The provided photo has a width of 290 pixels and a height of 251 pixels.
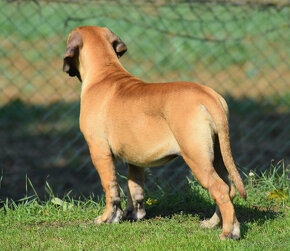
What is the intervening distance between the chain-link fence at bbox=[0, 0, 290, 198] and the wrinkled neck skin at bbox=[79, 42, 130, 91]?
3.35ft

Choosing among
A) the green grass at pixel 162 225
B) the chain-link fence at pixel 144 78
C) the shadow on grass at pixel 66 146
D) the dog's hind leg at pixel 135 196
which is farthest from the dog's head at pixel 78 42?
the shadow on grass at pixel 66 146

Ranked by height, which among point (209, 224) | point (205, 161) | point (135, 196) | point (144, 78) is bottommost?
point (144, 78)

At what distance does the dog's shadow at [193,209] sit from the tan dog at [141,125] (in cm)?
37

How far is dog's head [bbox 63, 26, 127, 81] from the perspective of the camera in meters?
5.14

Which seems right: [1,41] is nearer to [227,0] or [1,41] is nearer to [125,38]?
[125,38]

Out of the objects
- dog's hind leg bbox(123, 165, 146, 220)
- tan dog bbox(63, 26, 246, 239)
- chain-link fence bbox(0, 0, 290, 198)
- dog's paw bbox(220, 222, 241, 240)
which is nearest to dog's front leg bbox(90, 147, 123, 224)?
tan dog bbox(63, 26, 246, 239)

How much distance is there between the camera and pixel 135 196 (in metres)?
5.02

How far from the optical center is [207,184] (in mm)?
4086

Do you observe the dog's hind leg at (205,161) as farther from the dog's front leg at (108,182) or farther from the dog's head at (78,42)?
the dog's head at (78,42)

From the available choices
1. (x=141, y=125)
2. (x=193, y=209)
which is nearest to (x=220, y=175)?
(x=141, y=125)

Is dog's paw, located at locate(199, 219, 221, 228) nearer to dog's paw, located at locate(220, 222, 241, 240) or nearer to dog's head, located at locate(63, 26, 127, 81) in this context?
dog's paw, located at locate(220, 222, 241, 240)

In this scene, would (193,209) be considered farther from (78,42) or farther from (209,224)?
(78,42)

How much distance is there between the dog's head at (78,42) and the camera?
16.9ft

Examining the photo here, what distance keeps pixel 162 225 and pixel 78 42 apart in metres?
1.85
